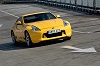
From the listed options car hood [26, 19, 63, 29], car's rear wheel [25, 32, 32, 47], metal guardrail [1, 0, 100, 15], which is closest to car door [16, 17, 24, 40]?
car's rear wheel [25, 32, 32, 47]

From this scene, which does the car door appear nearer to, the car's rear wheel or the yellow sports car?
the yellow sports car

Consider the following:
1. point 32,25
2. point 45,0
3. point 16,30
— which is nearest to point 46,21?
point 32,25

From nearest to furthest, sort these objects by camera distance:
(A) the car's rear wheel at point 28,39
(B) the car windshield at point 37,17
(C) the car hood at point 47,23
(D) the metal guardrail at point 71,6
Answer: (C) the car hood at point 47,23, (A) the car's rear wheel at point 28,39, (B) the car windshield at point 37,17, (D) the metal guardrail at point 71,6

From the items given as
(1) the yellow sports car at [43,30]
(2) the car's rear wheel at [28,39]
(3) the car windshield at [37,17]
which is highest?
(3) the car windshield at [37,17]

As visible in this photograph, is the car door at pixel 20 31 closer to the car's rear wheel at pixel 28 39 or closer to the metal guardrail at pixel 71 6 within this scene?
the car's rear wheel at pixel 28 39

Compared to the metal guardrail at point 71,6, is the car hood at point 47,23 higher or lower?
higher

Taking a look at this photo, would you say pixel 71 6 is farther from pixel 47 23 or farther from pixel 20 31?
pixel 47 23

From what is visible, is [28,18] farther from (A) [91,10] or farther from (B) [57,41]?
(A) [91,10]

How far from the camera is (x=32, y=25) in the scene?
599 inches

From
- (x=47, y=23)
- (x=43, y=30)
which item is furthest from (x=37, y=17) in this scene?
(x=43, y=30)

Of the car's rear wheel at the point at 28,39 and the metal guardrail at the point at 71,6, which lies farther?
the metal guardrail at the point at 71,6

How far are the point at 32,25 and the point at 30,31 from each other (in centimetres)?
32

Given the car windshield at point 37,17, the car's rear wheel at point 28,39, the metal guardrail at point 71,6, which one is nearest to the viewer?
the car's rear wheel at point 28,39

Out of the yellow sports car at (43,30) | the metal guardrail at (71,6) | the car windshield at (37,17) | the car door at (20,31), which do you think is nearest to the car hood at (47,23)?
the yellow sports car at (43,30)
